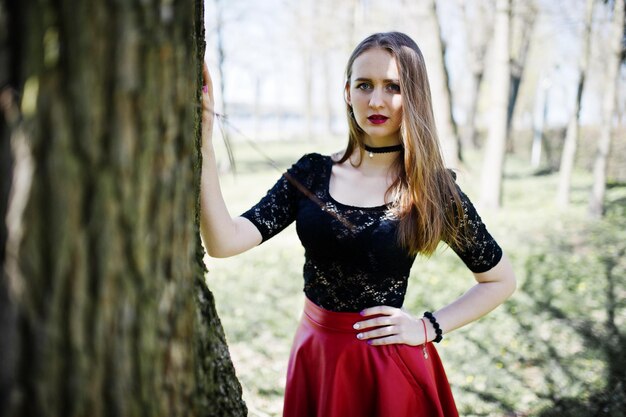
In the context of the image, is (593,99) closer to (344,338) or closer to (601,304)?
(601,304)

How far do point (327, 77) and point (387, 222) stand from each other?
33881mm

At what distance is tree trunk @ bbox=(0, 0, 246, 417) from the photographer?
848mm

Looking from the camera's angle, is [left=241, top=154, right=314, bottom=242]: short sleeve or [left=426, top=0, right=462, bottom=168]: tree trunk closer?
[left=241, top=154, right=314, bottom=242]: short sleeve

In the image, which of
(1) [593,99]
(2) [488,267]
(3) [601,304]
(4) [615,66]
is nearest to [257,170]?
(4) [615,66]

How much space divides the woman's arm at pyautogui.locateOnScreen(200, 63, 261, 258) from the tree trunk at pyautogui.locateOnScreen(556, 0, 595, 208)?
10079 millimetres

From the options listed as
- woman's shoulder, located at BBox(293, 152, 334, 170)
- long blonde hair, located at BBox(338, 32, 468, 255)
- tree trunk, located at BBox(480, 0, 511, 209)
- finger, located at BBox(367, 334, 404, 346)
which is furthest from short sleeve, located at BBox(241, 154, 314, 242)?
tree trunk, located at BBox(480, 0, 511, 209)

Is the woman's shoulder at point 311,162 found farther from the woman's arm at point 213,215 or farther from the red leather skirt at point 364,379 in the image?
the red leather skirt at point 364,379

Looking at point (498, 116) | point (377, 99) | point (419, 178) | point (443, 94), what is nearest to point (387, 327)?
point (419, 178)

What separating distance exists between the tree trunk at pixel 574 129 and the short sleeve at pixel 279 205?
32.0 feet

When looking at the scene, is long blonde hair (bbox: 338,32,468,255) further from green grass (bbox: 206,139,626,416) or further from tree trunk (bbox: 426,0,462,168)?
tree trunk (bbox: 426,0,462,168)

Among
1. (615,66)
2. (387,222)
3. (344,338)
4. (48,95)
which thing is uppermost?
(615,66)

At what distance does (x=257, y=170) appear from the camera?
19656 mm

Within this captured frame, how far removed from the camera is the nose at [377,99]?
6.67 ft

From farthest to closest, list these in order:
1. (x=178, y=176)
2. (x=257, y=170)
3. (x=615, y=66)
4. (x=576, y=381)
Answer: (x=257, y=170) < (x=615, y=66) < (x=576, y=381) < (x=178, y=176)
